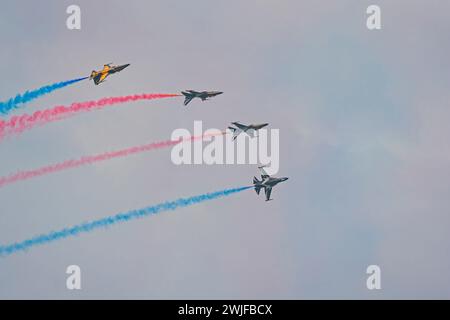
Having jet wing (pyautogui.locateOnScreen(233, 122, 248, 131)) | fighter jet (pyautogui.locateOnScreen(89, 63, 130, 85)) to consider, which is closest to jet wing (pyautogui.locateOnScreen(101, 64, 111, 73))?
fighter jet (pyautogui.locateOnScreen(89, 63, 130, 85))

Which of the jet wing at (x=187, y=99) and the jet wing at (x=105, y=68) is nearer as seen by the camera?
the jet wing at (x=105, y=68)

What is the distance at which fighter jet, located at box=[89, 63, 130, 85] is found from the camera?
161 metres

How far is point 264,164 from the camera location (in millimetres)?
163375

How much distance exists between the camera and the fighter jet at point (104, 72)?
161 m

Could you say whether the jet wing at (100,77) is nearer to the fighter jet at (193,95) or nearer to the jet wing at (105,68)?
the jet wing at (105,68)

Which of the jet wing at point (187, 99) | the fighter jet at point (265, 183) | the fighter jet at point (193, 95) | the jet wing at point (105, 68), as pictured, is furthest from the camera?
the fighter jet at point (265, 183)

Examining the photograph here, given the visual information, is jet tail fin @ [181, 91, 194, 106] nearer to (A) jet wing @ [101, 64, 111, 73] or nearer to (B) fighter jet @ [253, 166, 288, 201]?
(A) jet wing @ [101, 64, 111, 73]

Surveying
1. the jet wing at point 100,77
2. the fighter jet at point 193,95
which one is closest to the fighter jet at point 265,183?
the fighter jet at point 193,95

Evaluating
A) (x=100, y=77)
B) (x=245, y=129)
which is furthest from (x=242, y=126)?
(x=100, y=77)

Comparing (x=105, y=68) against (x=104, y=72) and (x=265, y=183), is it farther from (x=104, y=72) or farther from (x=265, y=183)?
(x=265, y=183)

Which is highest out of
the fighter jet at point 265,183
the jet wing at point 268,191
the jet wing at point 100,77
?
the jet wing at point 100,77
